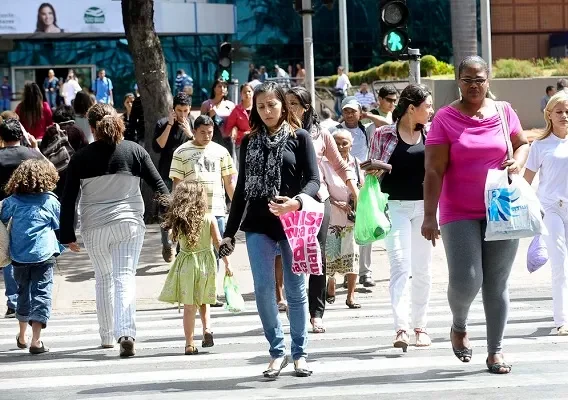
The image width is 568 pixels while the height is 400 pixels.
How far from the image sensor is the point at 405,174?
9.21 meters

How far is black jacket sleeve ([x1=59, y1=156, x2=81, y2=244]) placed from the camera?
9445 mm

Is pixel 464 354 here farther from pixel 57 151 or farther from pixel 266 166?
pixel 57 151

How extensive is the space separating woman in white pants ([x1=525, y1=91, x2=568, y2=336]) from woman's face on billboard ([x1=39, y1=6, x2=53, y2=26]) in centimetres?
4657

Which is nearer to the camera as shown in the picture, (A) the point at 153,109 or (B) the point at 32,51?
(A) the point at 153,109

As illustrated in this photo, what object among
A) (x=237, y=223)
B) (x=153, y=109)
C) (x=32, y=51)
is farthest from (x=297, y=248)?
(x=32, y=51)

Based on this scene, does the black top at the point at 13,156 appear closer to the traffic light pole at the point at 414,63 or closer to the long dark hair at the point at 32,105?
the long dark hair at the point at 32,105

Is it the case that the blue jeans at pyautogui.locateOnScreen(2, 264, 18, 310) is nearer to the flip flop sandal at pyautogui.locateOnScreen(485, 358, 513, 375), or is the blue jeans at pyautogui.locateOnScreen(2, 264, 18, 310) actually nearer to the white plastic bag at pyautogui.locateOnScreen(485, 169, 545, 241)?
the flip flop sandal at pyautogui.locateOnScreen(485, 358, 513, 375)

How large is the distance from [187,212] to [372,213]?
1.35m

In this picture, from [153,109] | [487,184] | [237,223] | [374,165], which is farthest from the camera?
[153,109]

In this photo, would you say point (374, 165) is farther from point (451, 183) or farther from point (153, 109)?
point (153, 109)

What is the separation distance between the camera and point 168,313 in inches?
487

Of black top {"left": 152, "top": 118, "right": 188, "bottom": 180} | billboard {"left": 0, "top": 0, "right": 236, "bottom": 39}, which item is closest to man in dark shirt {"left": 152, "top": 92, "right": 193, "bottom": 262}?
black top {"left": 152, "top": 118, "right": 188, "bottom": 180}

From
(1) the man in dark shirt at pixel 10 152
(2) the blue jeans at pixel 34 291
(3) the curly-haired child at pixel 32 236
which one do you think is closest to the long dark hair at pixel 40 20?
(1) the man in dark shirt at pixel 10 152

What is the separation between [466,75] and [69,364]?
3.55 meters
